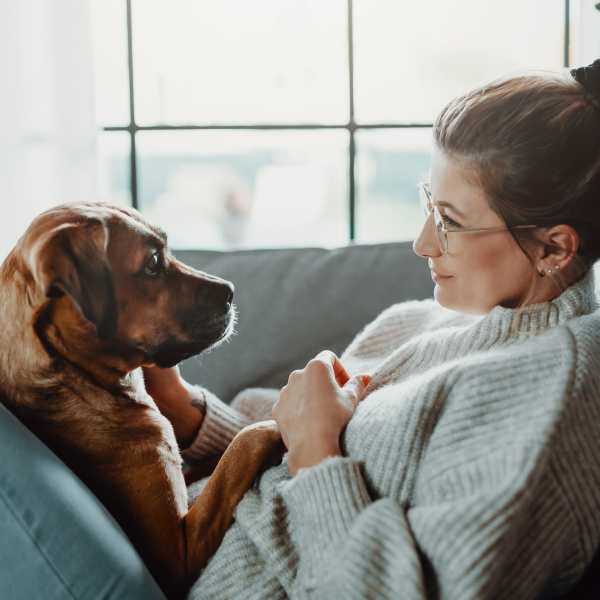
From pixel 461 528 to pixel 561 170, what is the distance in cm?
55

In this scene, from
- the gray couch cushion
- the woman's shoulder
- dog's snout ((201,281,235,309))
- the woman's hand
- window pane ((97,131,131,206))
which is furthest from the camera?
window pane ((97,131,131,206))

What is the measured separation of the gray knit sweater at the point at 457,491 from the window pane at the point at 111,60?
171 centimetres

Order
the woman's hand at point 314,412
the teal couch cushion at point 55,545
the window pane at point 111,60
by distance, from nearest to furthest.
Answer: the teal couch cushion at point 55,545, the woman's hand at point 314,412, the window pane at point 111,60

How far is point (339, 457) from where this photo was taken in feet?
3.50

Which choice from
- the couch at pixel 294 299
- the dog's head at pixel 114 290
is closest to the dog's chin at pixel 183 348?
the dog's head at pixel 114 290

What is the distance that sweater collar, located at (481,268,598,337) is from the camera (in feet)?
3.89

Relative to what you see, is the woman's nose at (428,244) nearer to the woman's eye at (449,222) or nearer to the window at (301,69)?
the woman's eye at (449,222)

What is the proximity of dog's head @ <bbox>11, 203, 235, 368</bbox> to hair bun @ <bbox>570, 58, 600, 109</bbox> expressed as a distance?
2.18 ft

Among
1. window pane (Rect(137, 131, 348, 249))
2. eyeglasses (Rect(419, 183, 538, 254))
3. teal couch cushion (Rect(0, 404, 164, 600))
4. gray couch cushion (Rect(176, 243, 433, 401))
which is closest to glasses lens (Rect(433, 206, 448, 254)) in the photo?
eyeglasses (Rect(419, 183, 538, 254))

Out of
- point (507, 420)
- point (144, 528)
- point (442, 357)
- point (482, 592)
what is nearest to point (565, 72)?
point (442, 357)

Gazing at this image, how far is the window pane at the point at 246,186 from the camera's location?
2773mm

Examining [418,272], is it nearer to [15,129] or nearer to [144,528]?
[144,528]

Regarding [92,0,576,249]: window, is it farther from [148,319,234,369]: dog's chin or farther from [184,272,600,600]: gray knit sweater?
[184,272,600,600]: gray knit sweater

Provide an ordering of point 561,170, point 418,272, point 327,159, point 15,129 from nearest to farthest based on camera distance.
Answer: point 561,170, point 418,272, point 15,129, point 327,159
